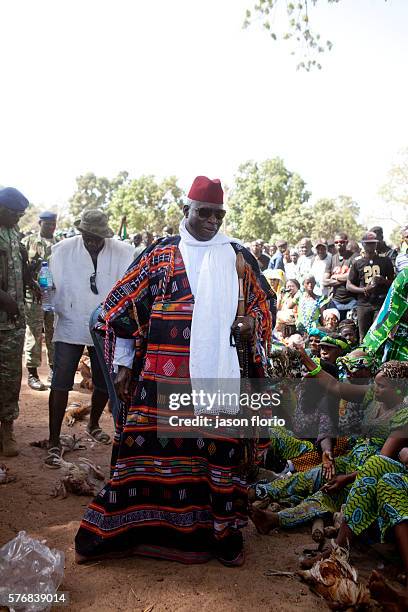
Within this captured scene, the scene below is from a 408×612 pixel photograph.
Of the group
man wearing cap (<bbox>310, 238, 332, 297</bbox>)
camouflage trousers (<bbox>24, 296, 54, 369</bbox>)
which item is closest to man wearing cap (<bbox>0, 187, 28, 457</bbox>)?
camouflage trousers (<bbox>24, 296, 54, 369</bbox>)

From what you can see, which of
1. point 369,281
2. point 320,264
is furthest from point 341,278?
point 320,264

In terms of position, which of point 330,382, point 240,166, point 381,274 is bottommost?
point 330,382

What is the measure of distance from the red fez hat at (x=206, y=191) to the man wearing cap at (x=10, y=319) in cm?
204

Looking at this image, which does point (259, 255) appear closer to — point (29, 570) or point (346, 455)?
point (346, 455)

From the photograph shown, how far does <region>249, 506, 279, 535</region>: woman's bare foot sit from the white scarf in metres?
0.84

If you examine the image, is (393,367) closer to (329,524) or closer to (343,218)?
(329,524)

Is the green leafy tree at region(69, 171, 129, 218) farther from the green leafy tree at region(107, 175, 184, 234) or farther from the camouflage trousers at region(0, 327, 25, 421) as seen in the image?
the camouflage trousers at region(0, 327, 25, 421)

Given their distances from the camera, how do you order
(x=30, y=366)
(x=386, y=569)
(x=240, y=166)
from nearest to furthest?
(x=386, y=569) → (x=30, y=366) → (x=240, y=166)

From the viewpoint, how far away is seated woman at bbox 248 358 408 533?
346 centimetres

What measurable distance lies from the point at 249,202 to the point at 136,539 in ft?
131

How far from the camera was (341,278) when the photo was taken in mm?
9016

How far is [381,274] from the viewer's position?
8016 mm

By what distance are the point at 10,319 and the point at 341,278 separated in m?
5.63

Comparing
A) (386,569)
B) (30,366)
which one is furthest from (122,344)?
(30,366)
